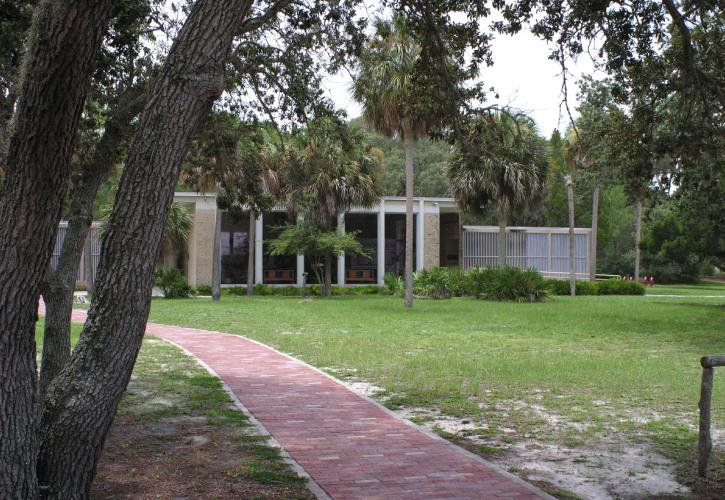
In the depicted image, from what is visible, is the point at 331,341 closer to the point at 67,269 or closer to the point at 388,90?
the point at 67,269

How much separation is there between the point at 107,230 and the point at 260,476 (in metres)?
2.64

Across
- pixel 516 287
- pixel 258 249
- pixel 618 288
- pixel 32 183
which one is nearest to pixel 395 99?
pixel 516 287

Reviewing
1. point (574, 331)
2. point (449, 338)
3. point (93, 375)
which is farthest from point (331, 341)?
point (93, 375)

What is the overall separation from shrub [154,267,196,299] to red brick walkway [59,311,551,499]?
20.3 m

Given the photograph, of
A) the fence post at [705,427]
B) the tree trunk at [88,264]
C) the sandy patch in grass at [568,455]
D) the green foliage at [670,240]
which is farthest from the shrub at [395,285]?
the fence post at [705,427]

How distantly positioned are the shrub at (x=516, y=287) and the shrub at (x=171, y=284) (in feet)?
40.9

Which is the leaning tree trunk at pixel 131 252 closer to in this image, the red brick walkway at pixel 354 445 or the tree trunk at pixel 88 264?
the red brick walkway at pixel 354 445

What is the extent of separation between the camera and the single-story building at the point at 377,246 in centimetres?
3556

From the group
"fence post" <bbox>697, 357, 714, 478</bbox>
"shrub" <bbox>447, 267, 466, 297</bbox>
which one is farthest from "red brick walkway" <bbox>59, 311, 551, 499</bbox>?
"shrub" <bbox>447, 267, 466, 297</bbox>

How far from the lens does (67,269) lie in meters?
7.36

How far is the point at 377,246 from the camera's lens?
38594 millimetres

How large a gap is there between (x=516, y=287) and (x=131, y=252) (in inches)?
1027

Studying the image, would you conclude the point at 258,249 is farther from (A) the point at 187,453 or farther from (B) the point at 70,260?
(A) the point at 187,453

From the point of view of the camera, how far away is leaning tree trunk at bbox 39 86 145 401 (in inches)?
281
